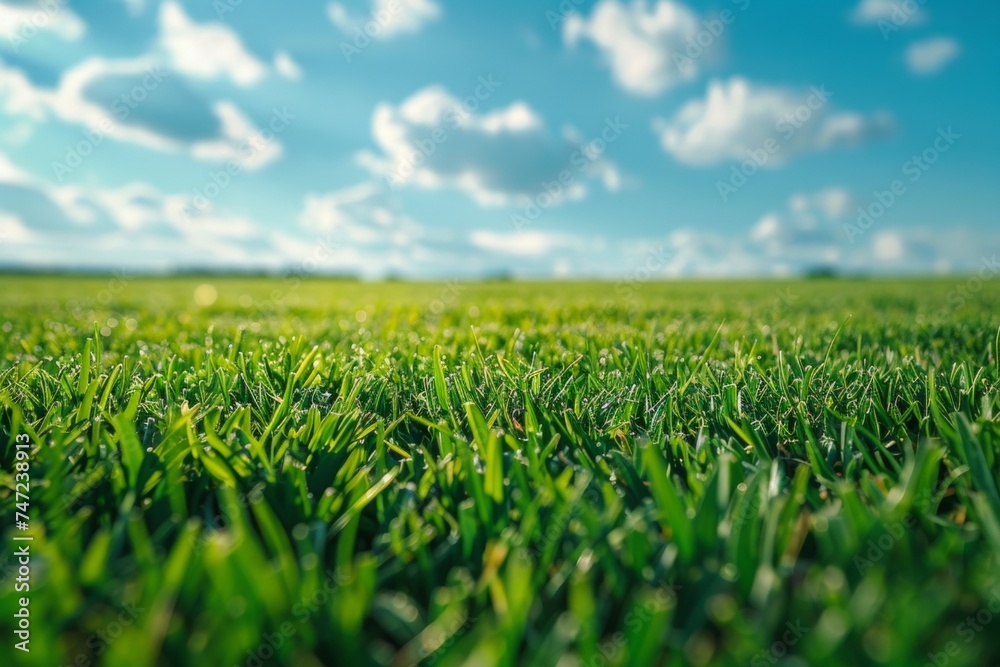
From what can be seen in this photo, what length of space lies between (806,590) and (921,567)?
0.61 ft

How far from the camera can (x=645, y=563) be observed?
734 mm

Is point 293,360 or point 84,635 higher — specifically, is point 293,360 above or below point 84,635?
above

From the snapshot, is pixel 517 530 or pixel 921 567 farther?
pixel 517 530

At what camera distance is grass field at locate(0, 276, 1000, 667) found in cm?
60

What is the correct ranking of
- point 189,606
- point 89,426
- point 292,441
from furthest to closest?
point 89,426 → point 292,441 → point 189,606

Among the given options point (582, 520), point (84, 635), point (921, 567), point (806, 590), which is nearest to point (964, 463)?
point (921, 567)

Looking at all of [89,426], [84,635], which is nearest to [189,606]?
[84,635]

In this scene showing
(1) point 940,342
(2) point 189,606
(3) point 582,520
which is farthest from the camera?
(1) point 940,342

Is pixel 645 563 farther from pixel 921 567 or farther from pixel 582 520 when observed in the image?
pixel 921 567

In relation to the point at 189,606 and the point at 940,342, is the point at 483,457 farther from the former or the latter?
the point at 940,342

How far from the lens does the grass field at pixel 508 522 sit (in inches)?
23.5

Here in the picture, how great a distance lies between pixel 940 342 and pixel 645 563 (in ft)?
7.89

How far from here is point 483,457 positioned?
3.43ft

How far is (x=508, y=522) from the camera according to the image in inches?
33.8
